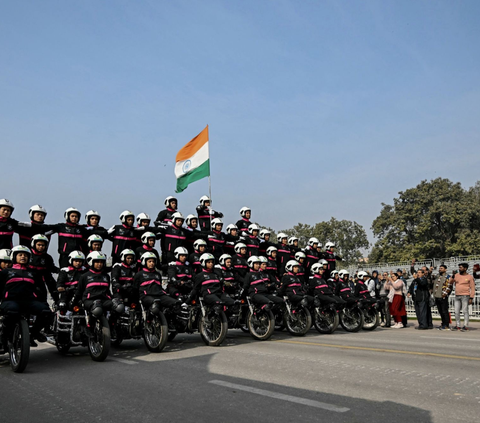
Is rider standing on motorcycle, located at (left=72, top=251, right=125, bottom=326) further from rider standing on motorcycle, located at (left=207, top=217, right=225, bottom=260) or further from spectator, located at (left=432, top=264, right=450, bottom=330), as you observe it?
spectator, located at (left=432, top=264, right=450, bottom=330)

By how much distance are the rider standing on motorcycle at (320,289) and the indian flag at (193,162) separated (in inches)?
223

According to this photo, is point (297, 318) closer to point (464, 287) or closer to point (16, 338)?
point (464, 287)

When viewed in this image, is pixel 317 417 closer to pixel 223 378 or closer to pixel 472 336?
pixel 223 378

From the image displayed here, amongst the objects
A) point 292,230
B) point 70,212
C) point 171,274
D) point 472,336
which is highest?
point 292,230

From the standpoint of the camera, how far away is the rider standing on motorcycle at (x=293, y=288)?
14.0 meters

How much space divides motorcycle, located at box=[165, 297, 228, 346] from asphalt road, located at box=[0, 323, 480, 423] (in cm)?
40

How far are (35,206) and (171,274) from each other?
3774 mm

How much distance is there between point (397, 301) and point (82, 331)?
12.1 metres

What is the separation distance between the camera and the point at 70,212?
13.2 meters

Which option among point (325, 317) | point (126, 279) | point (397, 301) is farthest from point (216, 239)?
point (397, 301)

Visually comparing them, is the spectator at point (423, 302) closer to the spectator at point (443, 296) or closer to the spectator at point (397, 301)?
the spectator at point (443, 296)

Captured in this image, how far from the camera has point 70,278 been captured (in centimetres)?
1105

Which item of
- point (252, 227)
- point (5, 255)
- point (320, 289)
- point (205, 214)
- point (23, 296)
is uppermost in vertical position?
point (205, 214)

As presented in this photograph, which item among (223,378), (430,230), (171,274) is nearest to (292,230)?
(430,230)
